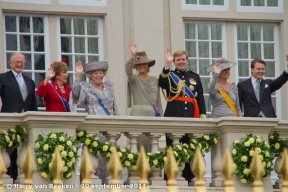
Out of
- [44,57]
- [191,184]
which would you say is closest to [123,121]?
[191,184]

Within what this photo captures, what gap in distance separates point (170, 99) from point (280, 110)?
13.7ft

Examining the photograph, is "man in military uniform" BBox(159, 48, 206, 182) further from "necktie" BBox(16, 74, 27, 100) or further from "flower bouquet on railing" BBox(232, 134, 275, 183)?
"necktie" BBox(16, 74, 27, 100)

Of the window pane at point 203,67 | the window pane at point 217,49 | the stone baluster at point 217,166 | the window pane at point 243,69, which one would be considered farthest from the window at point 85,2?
the stone baluster at point 217,166

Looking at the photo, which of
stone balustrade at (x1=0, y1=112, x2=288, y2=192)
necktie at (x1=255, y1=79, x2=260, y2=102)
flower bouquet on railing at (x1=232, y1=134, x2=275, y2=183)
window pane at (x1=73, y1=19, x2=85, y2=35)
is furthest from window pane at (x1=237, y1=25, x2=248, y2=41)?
flower bouquet on railing at (x1=232, y1=134, x2=275, y2=183)

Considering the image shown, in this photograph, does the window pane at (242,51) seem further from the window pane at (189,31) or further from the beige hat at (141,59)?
the beige hat at (141,59)

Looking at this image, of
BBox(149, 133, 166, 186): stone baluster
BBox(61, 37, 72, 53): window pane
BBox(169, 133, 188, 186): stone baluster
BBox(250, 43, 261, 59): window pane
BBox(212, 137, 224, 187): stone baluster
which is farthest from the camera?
BBox(250, 43, 261, 59): window pane

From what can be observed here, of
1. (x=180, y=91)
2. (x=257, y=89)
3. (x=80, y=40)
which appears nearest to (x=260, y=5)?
(x=80, y=40)

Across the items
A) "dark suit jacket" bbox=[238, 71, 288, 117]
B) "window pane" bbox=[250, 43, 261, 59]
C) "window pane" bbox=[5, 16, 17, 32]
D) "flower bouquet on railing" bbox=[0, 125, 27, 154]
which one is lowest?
"flower bouquet on railing" bbox=[0, 125, 27, 154]

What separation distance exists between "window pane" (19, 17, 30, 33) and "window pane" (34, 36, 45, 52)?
0.19 meters

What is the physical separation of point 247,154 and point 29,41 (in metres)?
4.83

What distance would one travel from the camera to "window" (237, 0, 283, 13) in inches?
734

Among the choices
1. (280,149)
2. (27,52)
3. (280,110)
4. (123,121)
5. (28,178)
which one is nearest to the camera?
(28,178)

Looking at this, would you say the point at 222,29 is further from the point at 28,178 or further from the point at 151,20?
the point at 28,178

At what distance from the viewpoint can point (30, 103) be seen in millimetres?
14188
